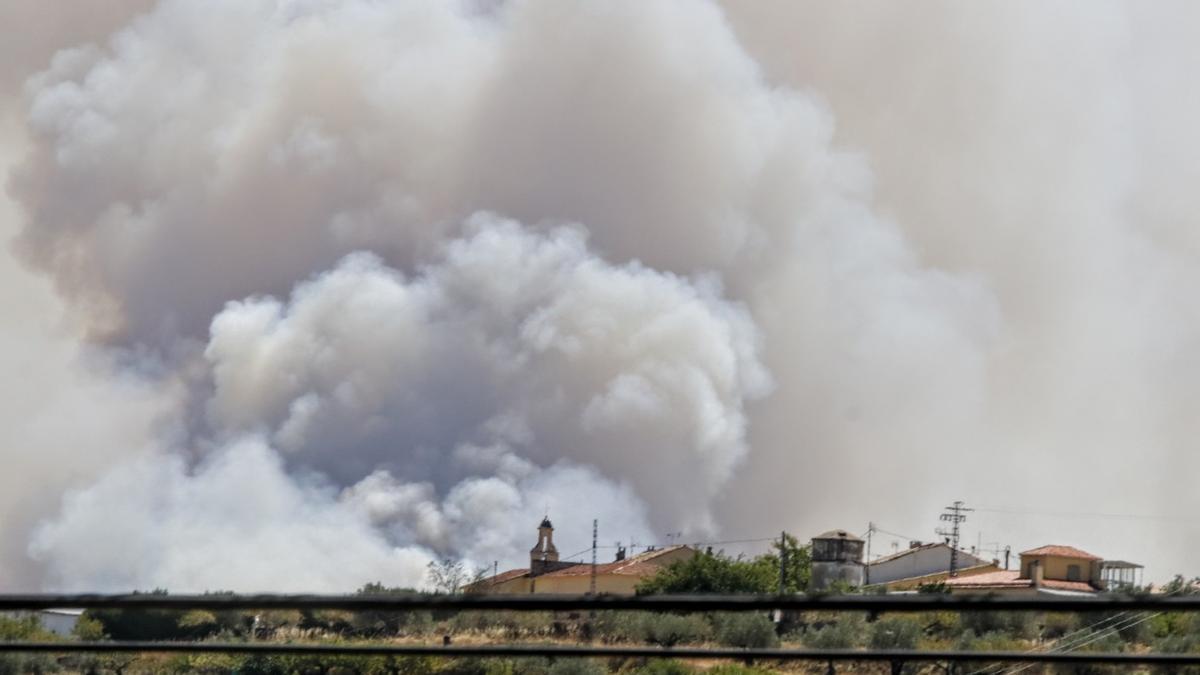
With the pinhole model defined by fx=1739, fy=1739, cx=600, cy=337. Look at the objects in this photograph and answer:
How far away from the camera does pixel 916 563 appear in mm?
93812

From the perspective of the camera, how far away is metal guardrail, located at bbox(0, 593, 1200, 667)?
6.13 metres

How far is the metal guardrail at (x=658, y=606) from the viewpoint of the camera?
20.1ft

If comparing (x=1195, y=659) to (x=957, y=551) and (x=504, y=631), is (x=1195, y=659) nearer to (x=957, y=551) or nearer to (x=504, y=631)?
(x=504, y=631)

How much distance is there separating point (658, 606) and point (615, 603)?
0.28 meters

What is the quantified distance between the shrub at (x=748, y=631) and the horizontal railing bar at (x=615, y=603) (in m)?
17.7

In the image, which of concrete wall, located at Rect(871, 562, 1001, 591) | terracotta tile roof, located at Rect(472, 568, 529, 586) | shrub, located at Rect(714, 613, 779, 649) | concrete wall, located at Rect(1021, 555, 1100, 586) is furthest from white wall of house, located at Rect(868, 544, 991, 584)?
shrub, located at Rect(714, 613, 779, 649)

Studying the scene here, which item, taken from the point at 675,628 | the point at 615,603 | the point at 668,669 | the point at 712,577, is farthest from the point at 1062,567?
the point at 615,603

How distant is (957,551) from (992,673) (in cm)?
7127

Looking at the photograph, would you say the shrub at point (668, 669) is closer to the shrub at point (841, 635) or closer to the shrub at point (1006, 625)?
the shrub at point (841, 635)

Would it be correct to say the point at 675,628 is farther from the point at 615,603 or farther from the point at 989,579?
the point at 989,579

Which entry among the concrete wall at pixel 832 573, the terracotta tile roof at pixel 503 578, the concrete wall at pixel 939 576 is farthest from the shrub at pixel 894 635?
the terracotta tile roof at pixel 503 578

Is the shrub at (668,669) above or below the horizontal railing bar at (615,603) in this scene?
below

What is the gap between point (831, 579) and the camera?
8125 cm

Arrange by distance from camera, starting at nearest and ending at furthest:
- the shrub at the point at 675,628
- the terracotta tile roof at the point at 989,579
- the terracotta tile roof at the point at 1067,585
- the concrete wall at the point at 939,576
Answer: the shrub at the point at 675,628
the terracotta tile roof at the point at 1067,585
the terracotta tile roof at the point at 989,579
the concrete wall at the point at 939,576
